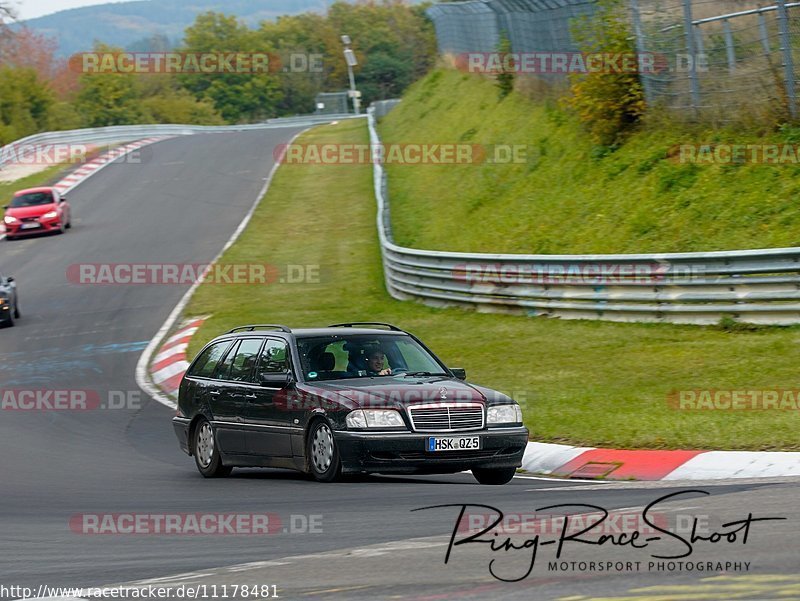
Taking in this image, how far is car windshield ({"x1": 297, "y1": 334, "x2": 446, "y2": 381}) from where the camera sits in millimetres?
11195

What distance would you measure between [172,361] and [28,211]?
1900 centimetres

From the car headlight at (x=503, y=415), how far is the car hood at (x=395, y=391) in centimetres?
12

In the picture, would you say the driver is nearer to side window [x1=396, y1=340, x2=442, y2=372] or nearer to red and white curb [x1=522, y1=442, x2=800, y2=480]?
side window [x1=396, y1=340, x2=442, y2=372]

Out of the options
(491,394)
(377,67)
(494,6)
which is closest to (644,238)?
(491,394)

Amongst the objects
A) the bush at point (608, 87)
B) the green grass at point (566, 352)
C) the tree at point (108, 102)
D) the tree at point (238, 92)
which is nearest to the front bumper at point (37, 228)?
the green grass at point (566, 352)

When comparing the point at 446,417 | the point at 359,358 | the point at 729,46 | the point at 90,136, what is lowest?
the point at 90,136

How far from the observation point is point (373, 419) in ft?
33.3

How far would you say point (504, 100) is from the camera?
123 feet

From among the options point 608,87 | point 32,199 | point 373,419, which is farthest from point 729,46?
point 32,199

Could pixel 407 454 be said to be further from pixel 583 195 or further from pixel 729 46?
pixel 583 195

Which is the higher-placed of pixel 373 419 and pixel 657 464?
pixel 373 419

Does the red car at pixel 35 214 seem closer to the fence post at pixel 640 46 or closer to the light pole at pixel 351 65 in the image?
the fence post at pixel 640 46

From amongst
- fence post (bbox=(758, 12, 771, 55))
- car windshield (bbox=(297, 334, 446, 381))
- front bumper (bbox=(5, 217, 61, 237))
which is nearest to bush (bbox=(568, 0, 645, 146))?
fence post (bbox=(758, 12, 771, 55))

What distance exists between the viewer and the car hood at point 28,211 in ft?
123
